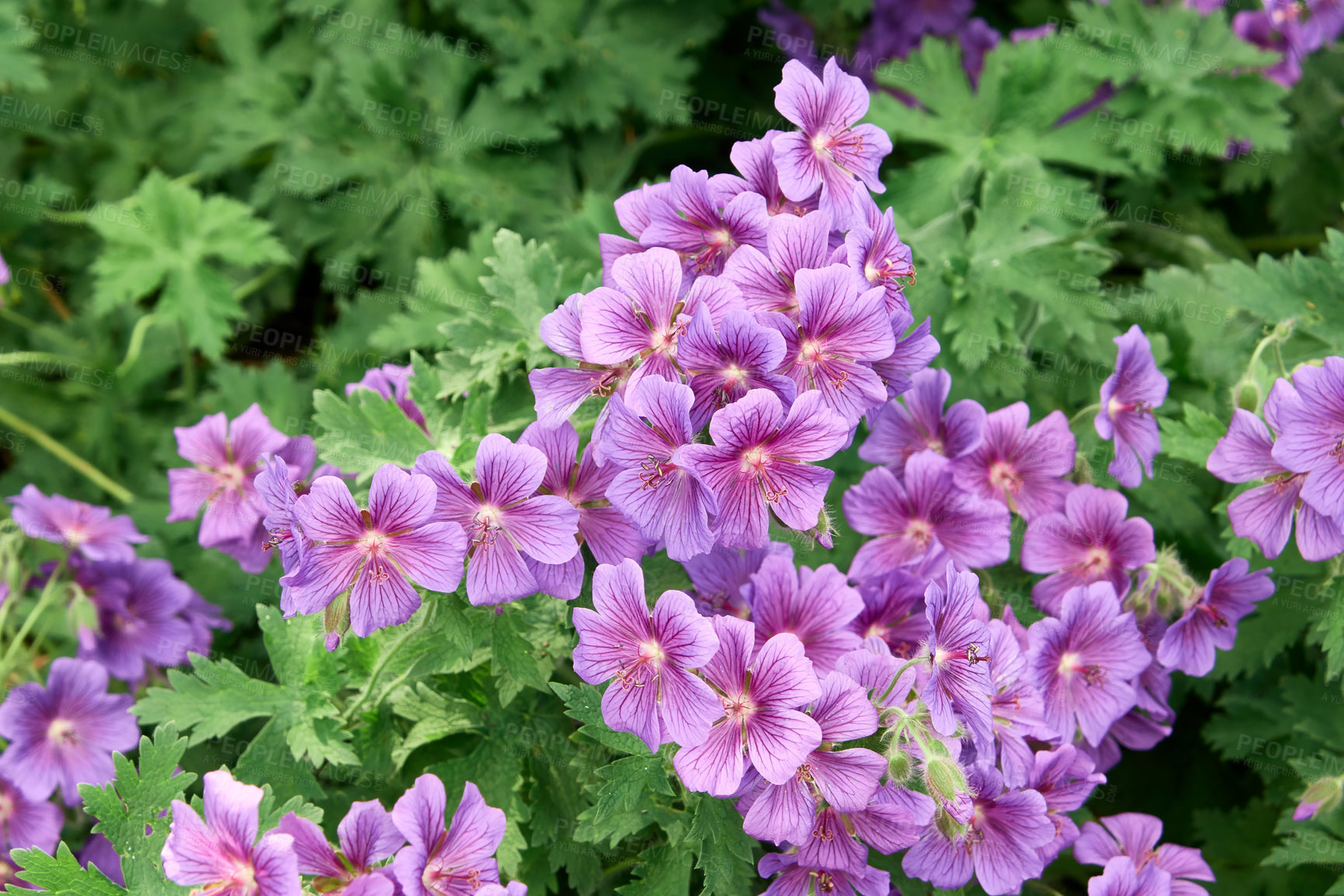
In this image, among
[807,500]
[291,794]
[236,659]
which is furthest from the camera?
[236,659]

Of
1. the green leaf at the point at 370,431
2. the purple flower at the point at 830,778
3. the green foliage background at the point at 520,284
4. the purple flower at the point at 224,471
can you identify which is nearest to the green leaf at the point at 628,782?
the green foliage background at the point at 520,284

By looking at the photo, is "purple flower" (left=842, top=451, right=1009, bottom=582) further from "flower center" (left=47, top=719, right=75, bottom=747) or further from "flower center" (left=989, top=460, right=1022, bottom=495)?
"flower center" (left=47, top=719, right=75, bottom=747)

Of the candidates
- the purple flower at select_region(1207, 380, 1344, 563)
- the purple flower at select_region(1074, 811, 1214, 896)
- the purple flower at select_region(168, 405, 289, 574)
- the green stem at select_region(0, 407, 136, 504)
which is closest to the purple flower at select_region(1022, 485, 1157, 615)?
the purple flower at select_region(1207, 380, 1344, 563)

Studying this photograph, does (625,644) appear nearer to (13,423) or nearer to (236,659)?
(236,659)

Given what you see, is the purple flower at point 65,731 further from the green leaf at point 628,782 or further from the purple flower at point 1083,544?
the purple flower at point 1083,544

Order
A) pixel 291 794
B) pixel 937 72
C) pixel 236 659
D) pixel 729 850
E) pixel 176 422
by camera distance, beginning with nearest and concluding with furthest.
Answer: pixel 729 850
pixel 291 794
pixel 236 659
pixel 937 72
pixel 176 422

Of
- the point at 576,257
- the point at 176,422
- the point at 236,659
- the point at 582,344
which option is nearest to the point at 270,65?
the point at 176,422
